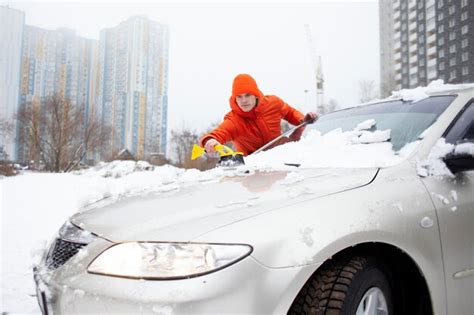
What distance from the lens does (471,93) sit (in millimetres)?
2025

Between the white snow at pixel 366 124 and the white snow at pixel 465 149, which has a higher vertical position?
the white snow at pixel 366 124

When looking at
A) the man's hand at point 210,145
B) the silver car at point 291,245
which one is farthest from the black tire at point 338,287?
the man's hand at point 210,145

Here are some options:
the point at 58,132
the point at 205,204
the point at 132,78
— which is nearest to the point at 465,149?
the point at 205,204

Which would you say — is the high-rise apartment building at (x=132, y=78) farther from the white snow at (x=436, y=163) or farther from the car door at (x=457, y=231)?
the car door at (x=457, y=231)

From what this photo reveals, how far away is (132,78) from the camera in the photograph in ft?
107

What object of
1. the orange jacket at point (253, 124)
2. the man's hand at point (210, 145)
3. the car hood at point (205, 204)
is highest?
the orange jacket at point (253, 124)

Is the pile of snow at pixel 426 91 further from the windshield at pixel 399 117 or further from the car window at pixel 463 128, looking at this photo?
the car window at pixel 463 128

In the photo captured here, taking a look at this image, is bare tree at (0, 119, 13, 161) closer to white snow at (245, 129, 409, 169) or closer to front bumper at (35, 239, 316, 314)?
white snow at (245, 129, 409, 169)

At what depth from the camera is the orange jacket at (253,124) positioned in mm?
3508

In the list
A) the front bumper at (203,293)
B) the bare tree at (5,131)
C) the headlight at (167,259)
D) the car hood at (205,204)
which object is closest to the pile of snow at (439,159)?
the car hood at (205,204)

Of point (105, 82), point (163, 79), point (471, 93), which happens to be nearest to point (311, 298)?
point (471, 93)

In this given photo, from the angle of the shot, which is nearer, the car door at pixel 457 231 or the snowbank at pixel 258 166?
the car door at pixel 457 231

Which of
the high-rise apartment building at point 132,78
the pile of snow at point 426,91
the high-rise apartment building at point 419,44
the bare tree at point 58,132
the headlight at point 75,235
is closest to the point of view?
the headlight at point 75,235

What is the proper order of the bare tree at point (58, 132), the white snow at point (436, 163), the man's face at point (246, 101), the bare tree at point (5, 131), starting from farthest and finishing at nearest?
1. the bare tree at point (58, 132)
2. the bare tree at point (5, 131)
3. the man's face at point (246, 101)
4. the white snow at point (436, 163)
